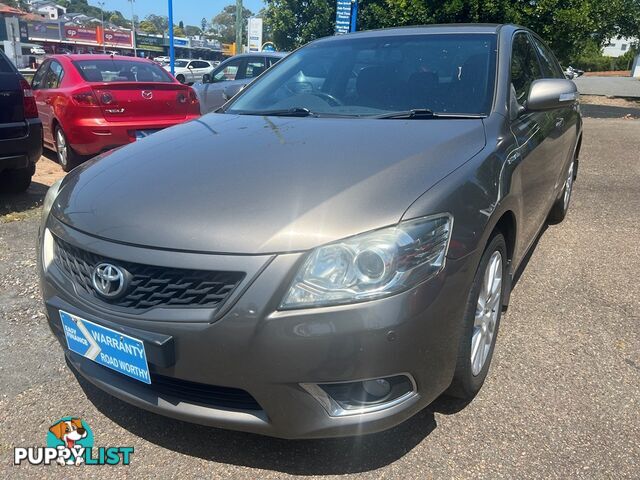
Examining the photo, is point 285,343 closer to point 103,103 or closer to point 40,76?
point 103,103

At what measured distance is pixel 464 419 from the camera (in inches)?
89.4

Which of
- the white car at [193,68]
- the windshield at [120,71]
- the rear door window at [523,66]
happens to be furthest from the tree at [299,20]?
the rear door window at [523,66]

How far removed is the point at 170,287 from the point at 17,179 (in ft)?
15.0

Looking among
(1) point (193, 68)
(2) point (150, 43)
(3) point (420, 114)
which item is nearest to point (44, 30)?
(2) point (150, 43)

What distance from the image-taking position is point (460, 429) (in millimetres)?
2213

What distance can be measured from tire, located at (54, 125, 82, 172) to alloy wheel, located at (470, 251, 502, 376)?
587 centimetres

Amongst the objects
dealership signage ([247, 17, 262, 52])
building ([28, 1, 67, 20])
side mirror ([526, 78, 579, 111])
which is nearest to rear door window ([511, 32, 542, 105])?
side mirror ([526, 78, 579, 111])

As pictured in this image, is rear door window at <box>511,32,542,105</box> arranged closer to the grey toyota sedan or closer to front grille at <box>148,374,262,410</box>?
the grey toyota sedan

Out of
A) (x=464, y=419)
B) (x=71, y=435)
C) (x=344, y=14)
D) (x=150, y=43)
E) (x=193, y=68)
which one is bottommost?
(x=150, y=43)

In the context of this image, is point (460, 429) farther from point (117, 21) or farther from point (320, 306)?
point (117, 21)

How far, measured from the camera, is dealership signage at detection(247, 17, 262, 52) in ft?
91.2

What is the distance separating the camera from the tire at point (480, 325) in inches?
81.3

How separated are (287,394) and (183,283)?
0.49 m

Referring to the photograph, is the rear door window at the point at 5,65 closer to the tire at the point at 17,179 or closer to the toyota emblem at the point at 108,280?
the tire at the point at 17,179
